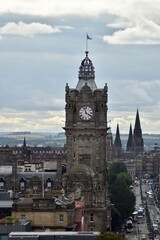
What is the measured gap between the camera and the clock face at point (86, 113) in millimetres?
153625

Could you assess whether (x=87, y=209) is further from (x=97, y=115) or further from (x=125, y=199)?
(x=125, y=199)

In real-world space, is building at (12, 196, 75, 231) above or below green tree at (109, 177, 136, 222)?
below

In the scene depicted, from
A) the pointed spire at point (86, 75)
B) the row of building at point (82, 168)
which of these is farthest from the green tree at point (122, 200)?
the pointed spire at point (86, 75)

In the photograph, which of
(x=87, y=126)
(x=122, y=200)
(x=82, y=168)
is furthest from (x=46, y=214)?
(x=122, y=200)

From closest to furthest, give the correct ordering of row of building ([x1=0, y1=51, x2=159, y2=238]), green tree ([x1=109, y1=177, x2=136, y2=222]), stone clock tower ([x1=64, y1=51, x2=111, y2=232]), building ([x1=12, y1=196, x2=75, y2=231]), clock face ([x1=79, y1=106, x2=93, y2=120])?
building ([x1=12, y1=196, x2=75, y2=231]) < row of building ([x1=0, y1=51, x2=159, y2=238]) < stone clock tower ([x1=64, y1=51, x2=111, y2=232]) < clock face ([x1=79, y1=106, x2=93, y2=120]) < green tree ([x1=109, y1=177, x2=136, y2=222])

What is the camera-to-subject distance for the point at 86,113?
153750 millimetres

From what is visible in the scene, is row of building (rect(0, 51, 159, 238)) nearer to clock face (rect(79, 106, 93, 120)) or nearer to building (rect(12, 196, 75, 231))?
clock face (rect(79, 106, 93, 120))

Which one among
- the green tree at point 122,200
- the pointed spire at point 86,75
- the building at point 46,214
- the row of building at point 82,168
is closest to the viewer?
the building at point 46,214

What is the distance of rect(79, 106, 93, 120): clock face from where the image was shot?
154 meters

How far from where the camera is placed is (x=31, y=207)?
106500mm

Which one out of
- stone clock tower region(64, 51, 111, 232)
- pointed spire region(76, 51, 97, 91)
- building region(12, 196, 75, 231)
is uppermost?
pointed spire region(76, 51, 97, 91)

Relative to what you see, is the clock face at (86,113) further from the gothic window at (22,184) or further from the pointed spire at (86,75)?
the gothic window at (22,184)

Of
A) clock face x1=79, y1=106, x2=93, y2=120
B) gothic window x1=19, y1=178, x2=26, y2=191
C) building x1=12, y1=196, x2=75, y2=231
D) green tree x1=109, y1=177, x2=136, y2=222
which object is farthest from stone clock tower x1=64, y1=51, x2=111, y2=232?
building x1=12, y1=196, x2=75, y2=231

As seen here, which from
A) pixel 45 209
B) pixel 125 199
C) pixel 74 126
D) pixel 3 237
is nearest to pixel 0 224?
pixel 3 237
